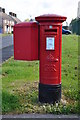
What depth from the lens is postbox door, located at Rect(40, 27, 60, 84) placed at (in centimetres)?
472

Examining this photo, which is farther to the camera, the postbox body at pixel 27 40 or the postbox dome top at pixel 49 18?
the postbox body at pixel 27 40

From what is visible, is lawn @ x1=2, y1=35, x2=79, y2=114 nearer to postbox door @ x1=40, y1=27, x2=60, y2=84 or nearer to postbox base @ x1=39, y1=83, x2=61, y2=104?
postbox base @ x1=39, y1=83, x2=61, y2=104

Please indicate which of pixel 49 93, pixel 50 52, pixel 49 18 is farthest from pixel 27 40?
pixel 49 93

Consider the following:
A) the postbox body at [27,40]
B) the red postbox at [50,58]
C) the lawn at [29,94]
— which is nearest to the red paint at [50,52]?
the red postbox at [50,58]

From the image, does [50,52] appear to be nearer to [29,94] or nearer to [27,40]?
[27,40]

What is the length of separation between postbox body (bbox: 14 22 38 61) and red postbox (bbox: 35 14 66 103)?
13cm

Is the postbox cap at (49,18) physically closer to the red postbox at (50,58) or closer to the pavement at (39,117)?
the red postbox at (50,58)

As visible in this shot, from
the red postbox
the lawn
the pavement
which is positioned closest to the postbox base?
the red postbox

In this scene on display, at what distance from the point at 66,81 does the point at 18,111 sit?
2275 millimetres

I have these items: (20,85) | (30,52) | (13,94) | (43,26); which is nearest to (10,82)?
(20,85)

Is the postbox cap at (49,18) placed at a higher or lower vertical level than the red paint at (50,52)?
higher

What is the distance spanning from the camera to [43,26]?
15.4ft

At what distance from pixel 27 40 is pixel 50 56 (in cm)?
53

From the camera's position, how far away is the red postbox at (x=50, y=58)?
4695 mm
